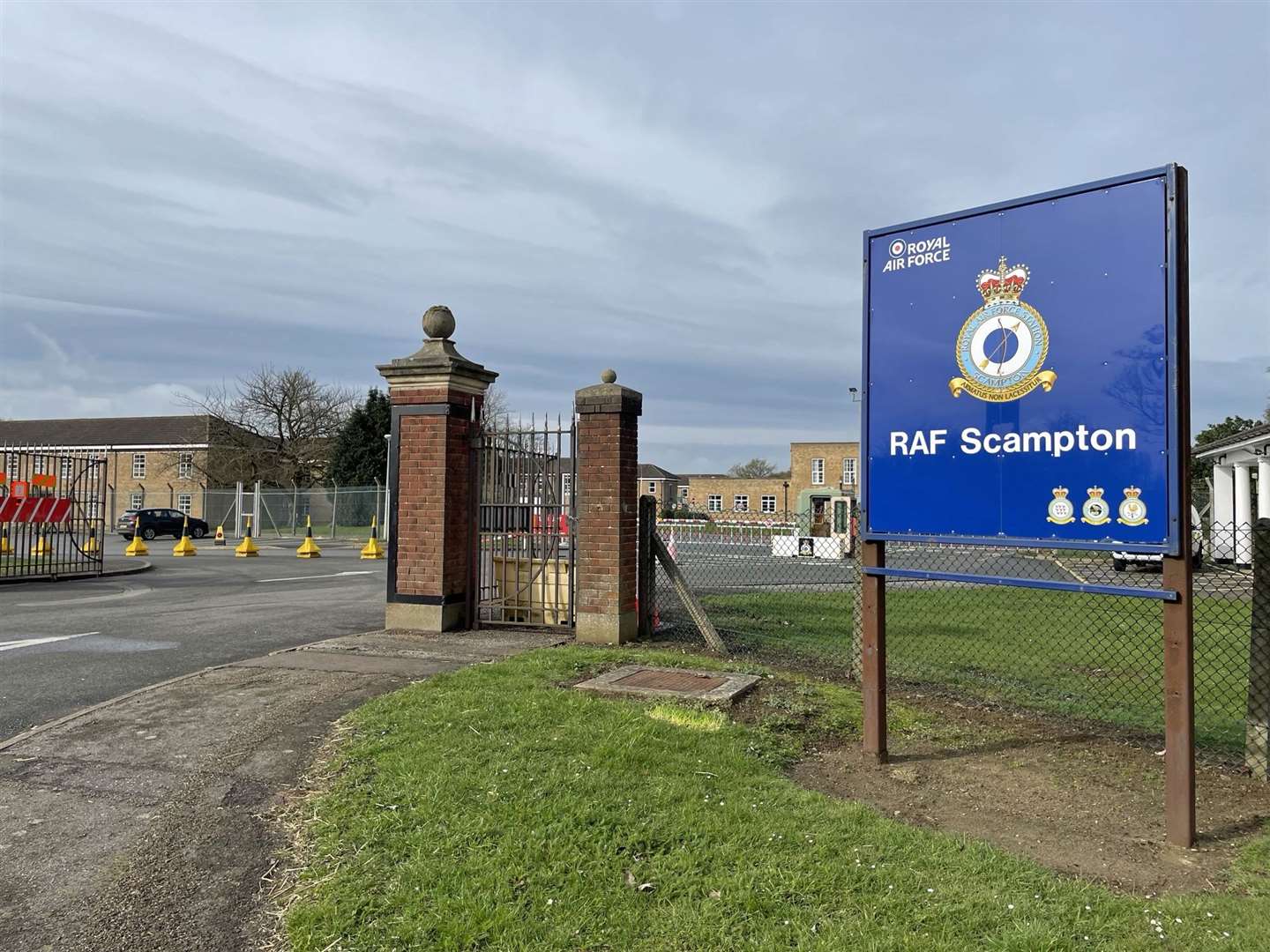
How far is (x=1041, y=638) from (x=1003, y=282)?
6.73 meters

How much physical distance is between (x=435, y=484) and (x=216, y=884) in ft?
18.7

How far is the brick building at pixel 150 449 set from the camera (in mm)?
53000

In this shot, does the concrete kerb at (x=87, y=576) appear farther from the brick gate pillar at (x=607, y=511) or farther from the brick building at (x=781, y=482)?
the brick building at (x=781, y=482)

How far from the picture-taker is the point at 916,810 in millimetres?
4016

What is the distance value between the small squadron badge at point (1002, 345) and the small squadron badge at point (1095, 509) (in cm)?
55

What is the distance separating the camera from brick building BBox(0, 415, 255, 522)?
5300 cm

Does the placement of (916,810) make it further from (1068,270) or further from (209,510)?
(209,510)

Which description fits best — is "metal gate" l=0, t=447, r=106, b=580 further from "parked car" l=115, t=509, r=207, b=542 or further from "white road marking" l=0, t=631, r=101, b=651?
"parked car" l=115, t=509, r=207, b=542

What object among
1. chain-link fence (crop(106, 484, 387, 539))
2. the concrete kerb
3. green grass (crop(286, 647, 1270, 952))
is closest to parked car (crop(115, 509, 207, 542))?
chain-link fence (crop(106, 484, 387, 539))

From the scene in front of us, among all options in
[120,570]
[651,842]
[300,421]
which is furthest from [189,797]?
[300,421]

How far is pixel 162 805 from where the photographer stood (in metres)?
4.15

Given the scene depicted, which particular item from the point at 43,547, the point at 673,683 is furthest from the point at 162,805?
the point at 43,547

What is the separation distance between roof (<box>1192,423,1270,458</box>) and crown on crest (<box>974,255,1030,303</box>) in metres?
23.5

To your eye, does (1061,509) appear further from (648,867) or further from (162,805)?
(162,805)
